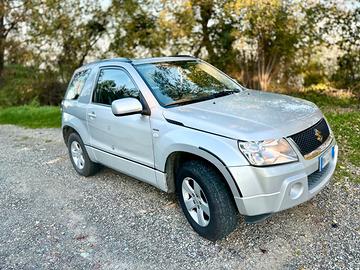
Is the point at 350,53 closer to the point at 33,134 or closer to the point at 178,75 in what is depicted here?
the point at 178,75

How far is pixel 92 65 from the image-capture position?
462 cm

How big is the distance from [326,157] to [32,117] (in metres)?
8.73

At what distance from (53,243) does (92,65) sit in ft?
7.58

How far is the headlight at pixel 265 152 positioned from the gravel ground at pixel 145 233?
0.83 meters

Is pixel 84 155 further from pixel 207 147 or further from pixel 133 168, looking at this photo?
pixel 207 147

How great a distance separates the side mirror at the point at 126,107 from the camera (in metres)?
3.35

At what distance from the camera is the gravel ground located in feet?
9.71

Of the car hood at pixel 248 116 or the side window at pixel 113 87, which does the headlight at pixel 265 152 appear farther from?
the side window at pixel 113 87

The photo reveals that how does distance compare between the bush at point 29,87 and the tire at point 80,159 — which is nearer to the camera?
the tire at point 80,159

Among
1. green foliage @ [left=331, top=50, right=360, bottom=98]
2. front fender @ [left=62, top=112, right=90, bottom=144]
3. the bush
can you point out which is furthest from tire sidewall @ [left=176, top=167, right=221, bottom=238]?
the bush

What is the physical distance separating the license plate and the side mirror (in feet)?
5.68

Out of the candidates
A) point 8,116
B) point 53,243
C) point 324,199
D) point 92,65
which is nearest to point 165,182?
point 53,243

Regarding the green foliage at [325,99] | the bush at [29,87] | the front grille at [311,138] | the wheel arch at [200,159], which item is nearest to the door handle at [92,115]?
the wheel arch at [200,159]

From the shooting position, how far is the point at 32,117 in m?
9.95
